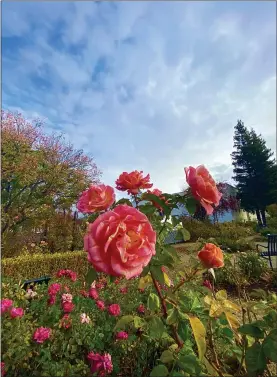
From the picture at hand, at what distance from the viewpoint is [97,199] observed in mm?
938

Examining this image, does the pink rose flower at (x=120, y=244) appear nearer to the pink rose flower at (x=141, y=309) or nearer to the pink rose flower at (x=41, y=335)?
the pink rose flower at (x=41, y=335)

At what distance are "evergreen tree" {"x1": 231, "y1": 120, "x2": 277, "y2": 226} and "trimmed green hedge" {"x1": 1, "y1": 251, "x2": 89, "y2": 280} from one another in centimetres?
1981

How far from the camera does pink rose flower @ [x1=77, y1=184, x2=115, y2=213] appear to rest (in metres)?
0.93

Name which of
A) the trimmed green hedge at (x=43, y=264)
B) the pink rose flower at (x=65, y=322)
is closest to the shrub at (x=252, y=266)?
the trimmed green hedge at (x=43, y=264)

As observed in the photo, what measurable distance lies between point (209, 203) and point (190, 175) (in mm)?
120

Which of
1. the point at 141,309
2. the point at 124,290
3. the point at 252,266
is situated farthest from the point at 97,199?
the point at 252,266

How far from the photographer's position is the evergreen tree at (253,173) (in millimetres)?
21547

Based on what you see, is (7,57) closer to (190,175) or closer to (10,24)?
(10,24)

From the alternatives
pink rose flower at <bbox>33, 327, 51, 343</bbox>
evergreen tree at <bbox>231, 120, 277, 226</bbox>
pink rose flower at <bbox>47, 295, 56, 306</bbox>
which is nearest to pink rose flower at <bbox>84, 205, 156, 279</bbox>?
pink rose flower at <bbox>33, 327, 51, 343</bbox>

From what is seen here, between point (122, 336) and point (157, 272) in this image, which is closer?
point (157, 272)

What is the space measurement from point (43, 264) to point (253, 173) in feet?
71.7

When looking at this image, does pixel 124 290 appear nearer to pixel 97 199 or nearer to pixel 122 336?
pixel 122 336

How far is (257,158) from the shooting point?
74.2ft

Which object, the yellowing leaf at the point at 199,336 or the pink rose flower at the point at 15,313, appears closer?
the yellowing leaf at the point at 199,336
